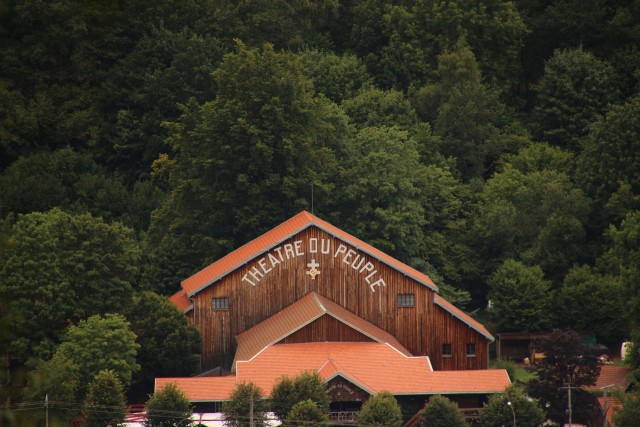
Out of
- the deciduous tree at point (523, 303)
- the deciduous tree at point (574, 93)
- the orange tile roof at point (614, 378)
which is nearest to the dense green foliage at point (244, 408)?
the orange tile roof at point (614, 378)

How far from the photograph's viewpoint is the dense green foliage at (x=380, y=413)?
52.9 m

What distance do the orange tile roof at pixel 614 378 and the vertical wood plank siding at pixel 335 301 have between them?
506 cm

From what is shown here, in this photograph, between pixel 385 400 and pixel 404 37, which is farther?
pixel 404 37

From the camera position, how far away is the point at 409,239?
7788cm

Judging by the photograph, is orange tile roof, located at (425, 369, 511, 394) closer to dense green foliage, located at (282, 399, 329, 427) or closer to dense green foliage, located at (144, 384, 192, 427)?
dense green foliage, located at (282, 399, 329, 427)

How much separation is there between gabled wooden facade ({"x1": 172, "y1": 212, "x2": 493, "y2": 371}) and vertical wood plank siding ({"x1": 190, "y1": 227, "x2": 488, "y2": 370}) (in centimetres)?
4

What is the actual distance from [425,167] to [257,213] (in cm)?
1253

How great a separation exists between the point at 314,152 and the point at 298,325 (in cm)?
1716

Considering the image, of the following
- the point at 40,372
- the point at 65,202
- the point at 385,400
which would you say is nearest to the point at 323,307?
the point at 385,400

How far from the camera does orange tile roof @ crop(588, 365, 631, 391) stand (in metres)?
65.4

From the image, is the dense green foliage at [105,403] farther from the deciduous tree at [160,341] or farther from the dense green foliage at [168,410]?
the deciduous tree at [160,341]

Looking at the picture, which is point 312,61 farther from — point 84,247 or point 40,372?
point 40,372

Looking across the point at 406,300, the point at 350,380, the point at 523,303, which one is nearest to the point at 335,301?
the point at 406,300

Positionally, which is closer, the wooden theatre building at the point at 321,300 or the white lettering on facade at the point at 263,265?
the wooden theatre building at the point at 321,300
